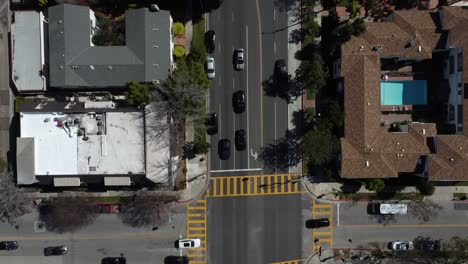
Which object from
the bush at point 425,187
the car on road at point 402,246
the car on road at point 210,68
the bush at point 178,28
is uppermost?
the bush at point 178,28

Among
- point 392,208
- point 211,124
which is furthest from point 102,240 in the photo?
point 392,208

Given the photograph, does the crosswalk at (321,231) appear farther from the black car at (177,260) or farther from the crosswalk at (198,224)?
the black car at (177,260)

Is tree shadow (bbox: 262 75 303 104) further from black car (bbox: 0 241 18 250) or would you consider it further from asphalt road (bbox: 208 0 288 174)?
black car (bbox: 0 241 18 250)

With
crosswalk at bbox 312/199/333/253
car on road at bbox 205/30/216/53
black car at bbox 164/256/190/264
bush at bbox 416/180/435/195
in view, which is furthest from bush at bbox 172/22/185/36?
bush at bbox 416/180/435/195

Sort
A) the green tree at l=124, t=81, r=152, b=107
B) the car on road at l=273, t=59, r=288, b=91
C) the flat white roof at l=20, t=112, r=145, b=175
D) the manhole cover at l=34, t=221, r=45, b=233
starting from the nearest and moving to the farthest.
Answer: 1. the green tree at l=124, t=81, r=152, b=107
2. the flat white roof at l=20, t=112, r=145, b=175
3. the car on road at l=273, t=59, r=288, b=91
4. the manhole cover at l=34, t=221, r=45, b=233

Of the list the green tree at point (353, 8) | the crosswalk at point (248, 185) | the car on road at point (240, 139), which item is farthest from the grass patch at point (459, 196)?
the car on road at point (240, 139)

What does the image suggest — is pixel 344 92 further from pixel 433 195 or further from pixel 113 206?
pixel 113 206

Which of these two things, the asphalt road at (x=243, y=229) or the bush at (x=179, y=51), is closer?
the bush at (x=179, y=51)
